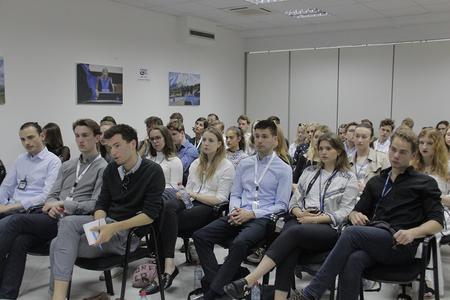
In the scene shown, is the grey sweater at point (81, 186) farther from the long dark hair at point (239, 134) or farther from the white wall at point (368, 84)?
the white wall at point (368, 84)

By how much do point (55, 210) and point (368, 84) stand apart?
716cm

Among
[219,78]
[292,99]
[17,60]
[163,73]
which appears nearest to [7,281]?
[17,60]

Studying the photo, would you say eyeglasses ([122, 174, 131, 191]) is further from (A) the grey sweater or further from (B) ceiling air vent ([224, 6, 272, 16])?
(B) ceiling air vent ([224, 6, 272, 16])

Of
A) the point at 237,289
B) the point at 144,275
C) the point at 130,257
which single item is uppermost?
the point at 130,257

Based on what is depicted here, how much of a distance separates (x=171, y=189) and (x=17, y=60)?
3245mm

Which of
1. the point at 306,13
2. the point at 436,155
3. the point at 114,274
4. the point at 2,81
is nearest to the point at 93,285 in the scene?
the point at 114,274

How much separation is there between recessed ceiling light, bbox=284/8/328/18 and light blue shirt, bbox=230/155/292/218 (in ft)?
16.2

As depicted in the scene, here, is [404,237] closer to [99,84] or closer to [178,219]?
[178,219]

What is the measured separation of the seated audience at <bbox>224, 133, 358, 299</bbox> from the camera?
112 inches

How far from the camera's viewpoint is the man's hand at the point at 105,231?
2.78 m

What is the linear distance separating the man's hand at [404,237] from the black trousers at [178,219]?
5.01 feet

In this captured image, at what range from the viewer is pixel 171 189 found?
390 cm

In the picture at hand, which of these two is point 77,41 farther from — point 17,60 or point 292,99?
point 292,99

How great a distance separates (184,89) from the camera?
8.45m
